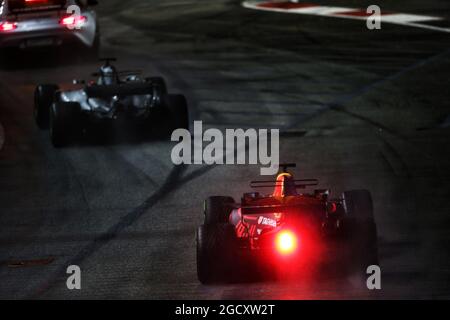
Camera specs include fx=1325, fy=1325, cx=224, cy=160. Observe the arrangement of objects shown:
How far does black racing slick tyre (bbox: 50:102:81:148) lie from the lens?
18.0 metres

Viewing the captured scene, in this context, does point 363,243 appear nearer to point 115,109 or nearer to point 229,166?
point 229,166

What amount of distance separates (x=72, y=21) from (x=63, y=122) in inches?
288

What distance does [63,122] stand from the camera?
18031mm

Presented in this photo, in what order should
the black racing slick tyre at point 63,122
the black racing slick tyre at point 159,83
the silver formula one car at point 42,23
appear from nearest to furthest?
the black racing slick tyre at point 63,122, the black racing slick tyre at point 159,83, the silver formula one car at point 42,23

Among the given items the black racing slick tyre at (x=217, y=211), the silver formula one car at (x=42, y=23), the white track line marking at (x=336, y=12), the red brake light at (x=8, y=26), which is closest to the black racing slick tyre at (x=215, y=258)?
the black racing slick tyre at (x=217, y=211)

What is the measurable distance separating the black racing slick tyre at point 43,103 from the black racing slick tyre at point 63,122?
137 centimetres

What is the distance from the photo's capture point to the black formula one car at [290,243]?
10734mm

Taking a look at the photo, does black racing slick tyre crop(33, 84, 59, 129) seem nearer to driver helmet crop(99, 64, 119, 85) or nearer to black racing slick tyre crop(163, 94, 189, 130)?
driver helmet crop(99, 64, 119, 85)

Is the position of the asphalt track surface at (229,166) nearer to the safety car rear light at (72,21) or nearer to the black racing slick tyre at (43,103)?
the black racing slick tyre at (43,103)

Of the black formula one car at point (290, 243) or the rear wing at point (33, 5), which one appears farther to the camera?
the rear wing at point (33, 5)

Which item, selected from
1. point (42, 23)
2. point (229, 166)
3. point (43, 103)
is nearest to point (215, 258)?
point (229, 166)

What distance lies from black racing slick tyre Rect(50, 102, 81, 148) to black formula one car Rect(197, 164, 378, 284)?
737 cm

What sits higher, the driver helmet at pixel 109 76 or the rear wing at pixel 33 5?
the rear wing at pixel 33 5

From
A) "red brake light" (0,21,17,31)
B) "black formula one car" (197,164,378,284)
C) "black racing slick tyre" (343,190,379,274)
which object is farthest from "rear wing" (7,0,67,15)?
"black racing slick tyre" (343,190,379,274)
